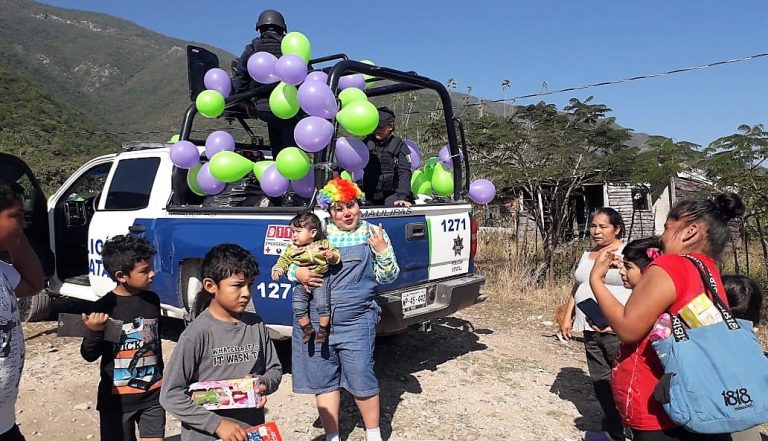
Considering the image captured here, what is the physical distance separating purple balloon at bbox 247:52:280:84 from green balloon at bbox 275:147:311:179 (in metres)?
0.82

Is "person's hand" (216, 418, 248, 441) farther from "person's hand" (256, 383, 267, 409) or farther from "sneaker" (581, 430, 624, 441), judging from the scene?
"sneaker" (581, 430, 624, 441)

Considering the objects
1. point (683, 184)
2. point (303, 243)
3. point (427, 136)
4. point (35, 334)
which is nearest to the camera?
point (303, 243)

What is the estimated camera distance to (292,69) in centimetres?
410

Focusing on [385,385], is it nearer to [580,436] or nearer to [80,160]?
[580,436]

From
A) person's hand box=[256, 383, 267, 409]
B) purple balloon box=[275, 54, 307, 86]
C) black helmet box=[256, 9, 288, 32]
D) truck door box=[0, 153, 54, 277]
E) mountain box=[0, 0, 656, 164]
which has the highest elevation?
mountain box=[0, 0, 656, 164]

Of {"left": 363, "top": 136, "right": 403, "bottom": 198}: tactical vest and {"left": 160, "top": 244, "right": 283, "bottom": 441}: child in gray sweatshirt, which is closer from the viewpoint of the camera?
{"left": 160, "top": 244, "right": 283, "bottom": 441}: child in gray sweatshirt

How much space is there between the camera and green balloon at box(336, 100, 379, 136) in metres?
3.86

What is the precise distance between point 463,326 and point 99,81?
9906 centimetres

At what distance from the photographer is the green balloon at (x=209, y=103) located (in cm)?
488

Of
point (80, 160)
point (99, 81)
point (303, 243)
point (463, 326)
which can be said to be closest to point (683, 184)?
point (463, 326)

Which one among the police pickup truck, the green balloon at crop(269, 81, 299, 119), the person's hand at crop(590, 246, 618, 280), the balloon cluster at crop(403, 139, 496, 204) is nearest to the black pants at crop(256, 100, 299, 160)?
the police pickup truck

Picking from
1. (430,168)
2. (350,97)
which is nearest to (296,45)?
(350,97)

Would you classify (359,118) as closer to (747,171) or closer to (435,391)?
(435,391)

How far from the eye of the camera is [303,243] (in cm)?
331
